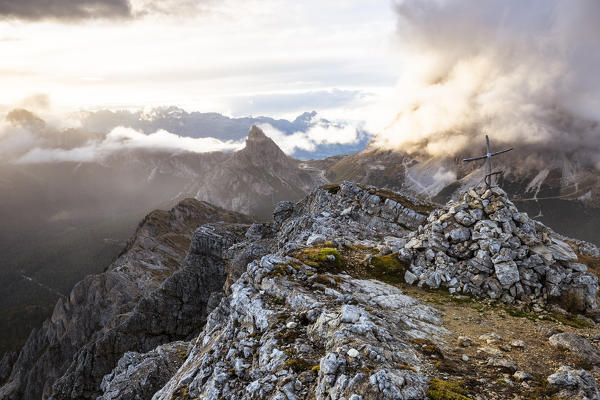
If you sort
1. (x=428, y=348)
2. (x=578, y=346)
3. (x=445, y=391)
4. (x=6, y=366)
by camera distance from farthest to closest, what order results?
(x=6, y=366) < (x=578, y=346) < (x=428, y=348) < (x=445, y=391)

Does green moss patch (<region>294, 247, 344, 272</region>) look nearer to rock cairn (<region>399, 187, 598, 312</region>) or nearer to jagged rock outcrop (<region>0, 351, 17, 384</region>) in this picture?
rock cairn (<region>399, 187, 598, 312</region>)

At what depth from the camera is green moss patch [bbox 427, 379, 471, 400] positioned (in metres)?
13.3

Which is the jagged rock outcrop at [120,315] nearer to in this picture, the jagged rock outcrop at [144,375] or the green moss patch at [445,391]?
the jagged rock outcrop at [144,375]

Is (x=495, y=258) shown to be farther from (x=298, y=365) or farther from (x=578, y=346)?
(x=298, y=365)

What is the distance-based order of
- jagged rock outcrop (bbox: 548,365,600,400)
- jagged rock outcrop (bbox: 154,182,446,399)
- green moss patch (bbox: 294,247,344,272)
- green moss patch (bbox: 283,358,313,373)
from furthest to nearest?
1. green moss patch (bbox: 294,247,344,272)
2. green moss patch (bbox: 283,358,313,373)
3. jagged rock outcrop (bbox: 154,182,446,399)
4. jagged rock outcrop (bbox: 548,365,600,400)

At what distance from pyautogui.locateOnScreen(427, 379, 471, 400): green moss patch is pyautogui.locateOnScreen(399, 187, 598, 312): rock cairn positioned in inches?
608

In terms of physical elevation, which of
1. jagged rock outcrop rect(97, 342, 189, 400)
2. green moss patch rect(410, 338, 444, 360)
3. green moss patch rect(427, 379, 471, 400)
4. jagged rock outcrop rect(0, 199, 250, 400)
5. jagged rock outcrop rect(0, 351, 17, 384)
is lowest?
jagged rock outcrop rect(0, 351, 17, 384)

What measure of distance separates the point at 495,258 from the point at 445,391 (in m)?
19.1

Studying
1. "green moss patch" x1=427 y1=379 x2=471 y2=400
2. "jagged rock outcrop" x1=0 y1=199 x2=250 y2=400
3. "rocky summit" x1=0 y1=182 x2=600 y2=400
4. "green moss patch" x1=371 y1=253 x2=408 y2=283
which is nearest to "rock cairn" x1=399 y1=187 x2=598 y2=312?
"rocky summit" x1=0 y1=182 x2=600 y2=400

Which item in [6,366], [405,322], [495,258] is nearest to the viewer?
[405,322]

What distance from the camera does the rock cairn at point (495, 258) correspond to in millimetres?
26562

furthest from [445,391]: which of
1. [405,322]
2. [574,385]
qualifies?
[405,322]

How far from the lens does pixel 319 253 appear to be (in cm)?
3219

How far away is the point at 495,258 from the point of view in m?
28.5
